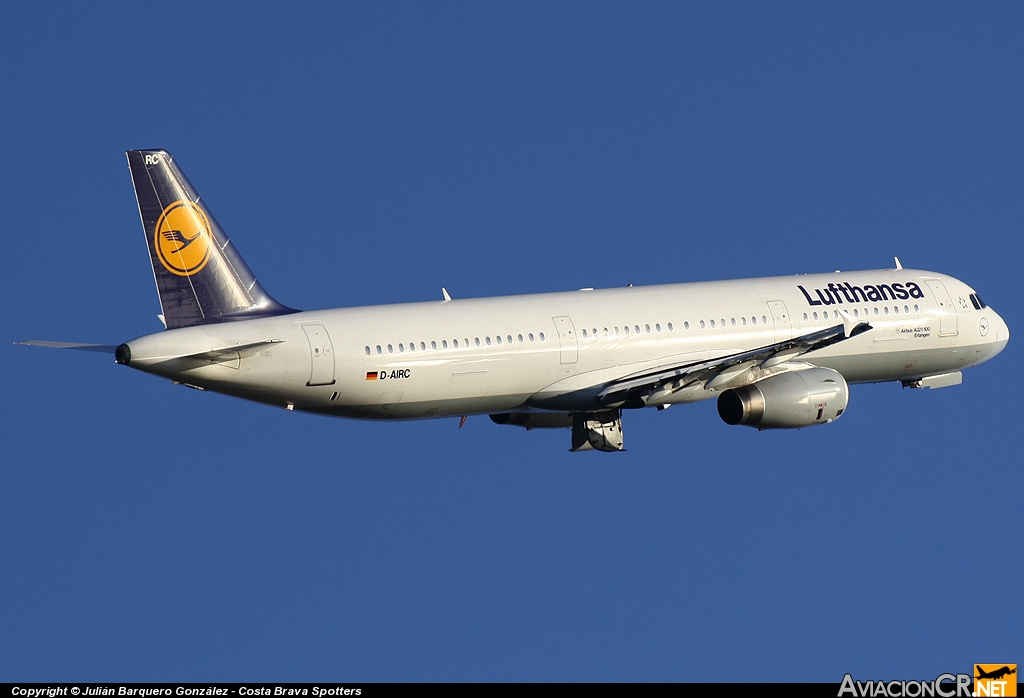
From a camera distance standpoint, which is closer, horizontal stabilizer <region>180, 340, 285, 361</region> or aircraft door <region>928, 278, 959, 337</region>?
horizontal stabilizer <region>180, 340, 285, 361</region>

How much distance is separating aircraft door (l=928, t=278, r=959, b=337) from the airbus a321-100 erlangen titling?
50 mm

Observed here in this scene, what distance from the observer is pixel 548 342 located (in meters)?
54.4

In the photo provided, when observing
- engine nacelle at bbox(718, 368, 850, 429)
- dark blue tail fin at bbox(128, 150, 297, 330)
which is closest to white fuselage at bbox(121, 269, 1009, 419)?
dark blue tail fin at bbox(128, 150, 297, 330)

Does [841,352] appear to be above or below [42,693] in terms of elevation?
above

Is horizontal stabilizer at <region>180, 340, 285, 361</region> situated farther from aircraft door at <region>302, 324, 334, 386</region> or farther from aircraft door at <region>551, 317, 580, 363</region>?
aircraft door at <region>551, 317, 580, 363</region>

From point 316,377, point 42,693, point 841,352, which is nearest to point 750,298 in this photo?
point 841,352

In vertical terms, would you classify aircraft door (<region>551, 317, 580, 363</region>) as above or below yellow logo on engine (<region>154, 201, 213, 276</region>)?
below

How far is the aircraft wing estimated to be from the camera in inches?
2122

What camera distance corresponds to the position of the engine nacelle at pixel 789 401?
5459 centimetres

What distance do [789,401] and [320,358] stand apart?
13.6 m

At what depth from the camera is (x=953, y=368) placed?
6244cm

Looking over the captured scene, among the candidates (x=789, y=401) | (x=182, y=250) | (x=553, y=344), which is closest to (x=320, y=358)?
(x=182, y=250)

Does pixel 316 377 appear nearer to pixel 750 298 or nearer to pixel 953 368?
pixel 750 298

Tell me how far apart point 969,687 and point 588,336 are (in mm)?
16569
